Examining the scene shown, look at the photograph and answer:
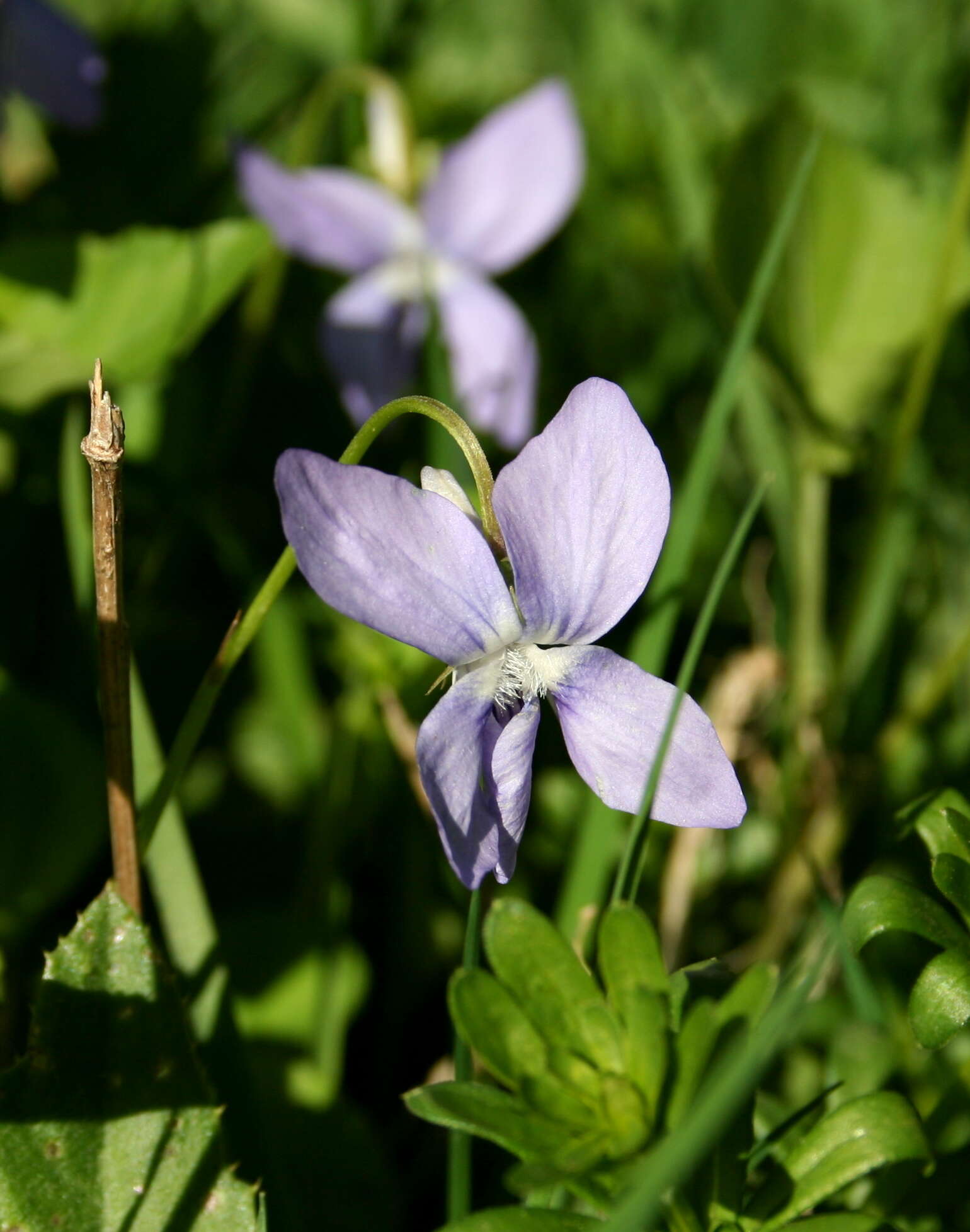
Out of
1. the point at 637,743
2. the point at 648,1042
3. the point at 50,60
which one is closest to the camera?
the point at 648,1042

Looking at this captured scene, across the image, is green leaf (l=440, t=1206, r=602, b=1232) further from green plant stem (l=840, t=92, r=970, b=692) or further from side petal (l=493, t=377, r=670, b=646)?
green plant stem (l=840, t=92, r=970, b=692)

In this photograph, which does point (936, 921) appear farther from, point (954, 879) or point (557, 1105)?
point (557, 1105)

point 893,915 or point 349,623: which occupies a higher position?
point 893,915

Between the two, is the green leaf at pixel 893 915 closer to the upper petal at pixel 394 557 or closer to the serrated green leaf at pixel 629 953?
the serrated green leaf at pixel 629 953

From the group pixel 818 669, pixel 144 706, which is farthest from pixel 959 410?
pixel 144 706

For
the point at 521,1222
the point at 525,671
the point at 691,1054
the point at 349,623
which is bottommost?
the point at 349,623

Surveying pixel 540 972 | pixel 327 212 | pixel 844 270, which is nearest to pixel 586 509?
pixel 540 972

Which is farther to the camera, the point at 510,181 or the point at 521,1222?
the point at 510,181
